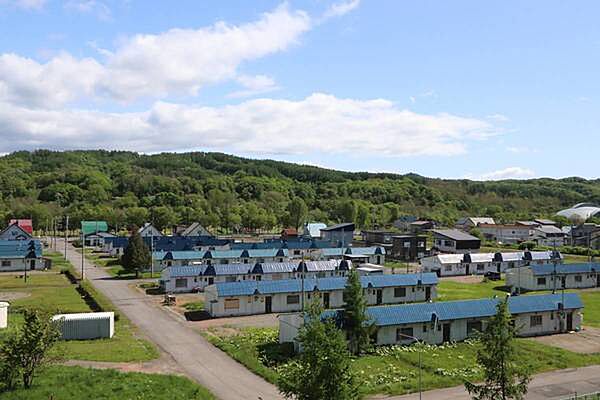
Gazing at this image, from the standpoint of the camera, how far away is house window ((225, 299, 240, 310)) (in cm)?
3781

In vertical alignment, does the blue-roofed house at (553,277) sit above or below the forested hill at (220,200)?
below

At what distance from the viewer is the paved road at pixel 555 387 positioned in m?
22.1

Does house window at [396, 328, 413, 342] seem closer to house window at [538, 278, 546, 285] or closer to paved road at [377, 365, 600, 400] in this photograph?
paved road at [377, 365, 600, 400]

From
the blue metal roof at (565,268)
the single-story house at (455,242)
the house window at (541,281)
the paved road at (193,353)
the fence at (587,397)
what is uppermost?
the single-story house at (455,242)

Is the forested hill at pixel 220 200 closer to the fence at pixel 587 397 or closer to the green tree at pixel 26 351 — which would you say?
the green tree at pixel 26 351

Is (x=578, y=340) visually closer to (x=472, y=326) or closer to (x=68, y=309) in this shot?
(x=472, y=326)

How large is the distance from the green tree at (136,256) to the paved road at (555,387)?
36.7 m

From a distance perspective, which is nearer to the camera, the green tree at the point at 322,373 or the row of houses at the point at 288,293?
the green tree at the point at 322,373

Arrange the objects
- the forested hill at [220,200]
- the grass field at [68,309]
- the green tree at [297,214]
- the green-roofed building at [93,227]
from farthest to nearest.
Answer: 1. the green tree at [297,214]
2. the forested hill at [220,200]
3. the green-roofed building at [93,227]
4. the grass field at [68,309]

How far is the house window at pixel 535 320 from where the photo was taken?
110ft

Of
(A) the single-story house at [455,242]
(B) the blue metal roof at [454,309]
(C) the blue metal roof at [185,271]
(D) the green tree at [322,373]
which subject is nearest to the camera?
(D) the green tree at [322,373]

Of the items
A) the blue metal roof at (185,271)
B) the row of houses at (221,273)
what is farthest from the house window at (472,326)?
the blue metal roof at (185,271)

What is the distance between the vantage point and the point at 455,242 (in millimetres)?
75688

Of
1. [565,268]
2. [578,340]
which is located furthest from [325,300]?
[565,268]
